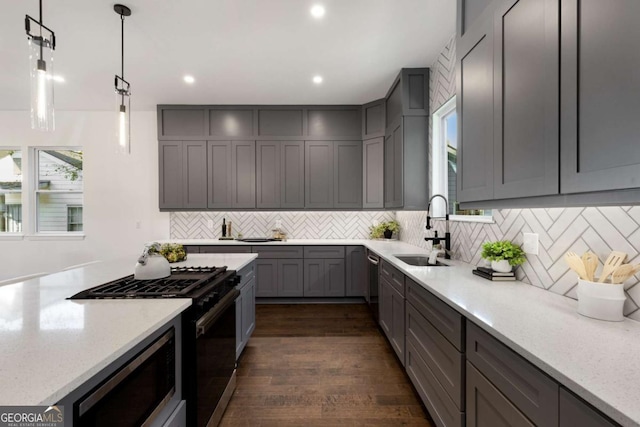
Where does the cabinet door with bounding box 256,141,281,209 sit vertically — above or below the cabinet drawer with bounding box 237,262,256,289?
above

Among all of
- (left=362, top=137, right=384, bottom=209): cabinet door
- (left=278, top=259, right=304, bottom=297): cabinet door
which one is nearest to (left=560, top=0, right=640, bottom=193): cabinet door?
(left=362, top=137, right=384, bottom=209): cabinet door

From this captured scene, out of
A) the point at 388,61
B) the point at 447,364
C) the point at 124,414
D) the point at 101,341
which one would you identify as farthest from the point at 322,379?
the point at 388,61

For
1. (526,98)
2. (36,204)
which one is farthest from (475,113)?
(36,204)

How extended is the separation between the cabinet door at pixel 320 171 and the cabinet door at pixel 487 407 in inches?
124

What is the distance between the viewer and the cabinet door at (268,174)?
4203 mm

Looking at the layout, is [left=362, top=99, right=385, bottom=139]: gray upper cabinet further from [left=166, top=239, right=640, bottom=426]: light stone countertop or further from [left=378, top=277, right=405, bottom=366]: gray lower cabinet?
[left=166, top=239, right=640, bottom=426]: light stone countertop

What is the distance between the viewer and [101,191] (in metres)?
4.44

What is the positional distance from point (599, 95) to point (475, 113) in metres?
0.70

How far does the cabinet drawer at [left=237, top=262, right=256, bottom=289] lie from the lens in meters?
2.40

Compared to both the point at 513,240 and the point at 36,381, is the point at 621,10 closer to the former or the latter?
the point at 513,240

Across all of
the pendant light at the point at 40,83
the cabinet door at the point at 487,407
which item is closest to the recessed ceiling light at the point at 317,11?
the pendant light at the point at 40,83

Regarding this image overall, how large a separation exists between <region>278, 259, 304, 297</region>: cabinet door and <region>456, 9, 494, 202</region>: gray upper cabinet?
2686 millimetres

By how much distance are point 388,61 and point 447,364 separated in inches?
111

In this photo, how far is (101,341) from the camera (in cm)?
89
